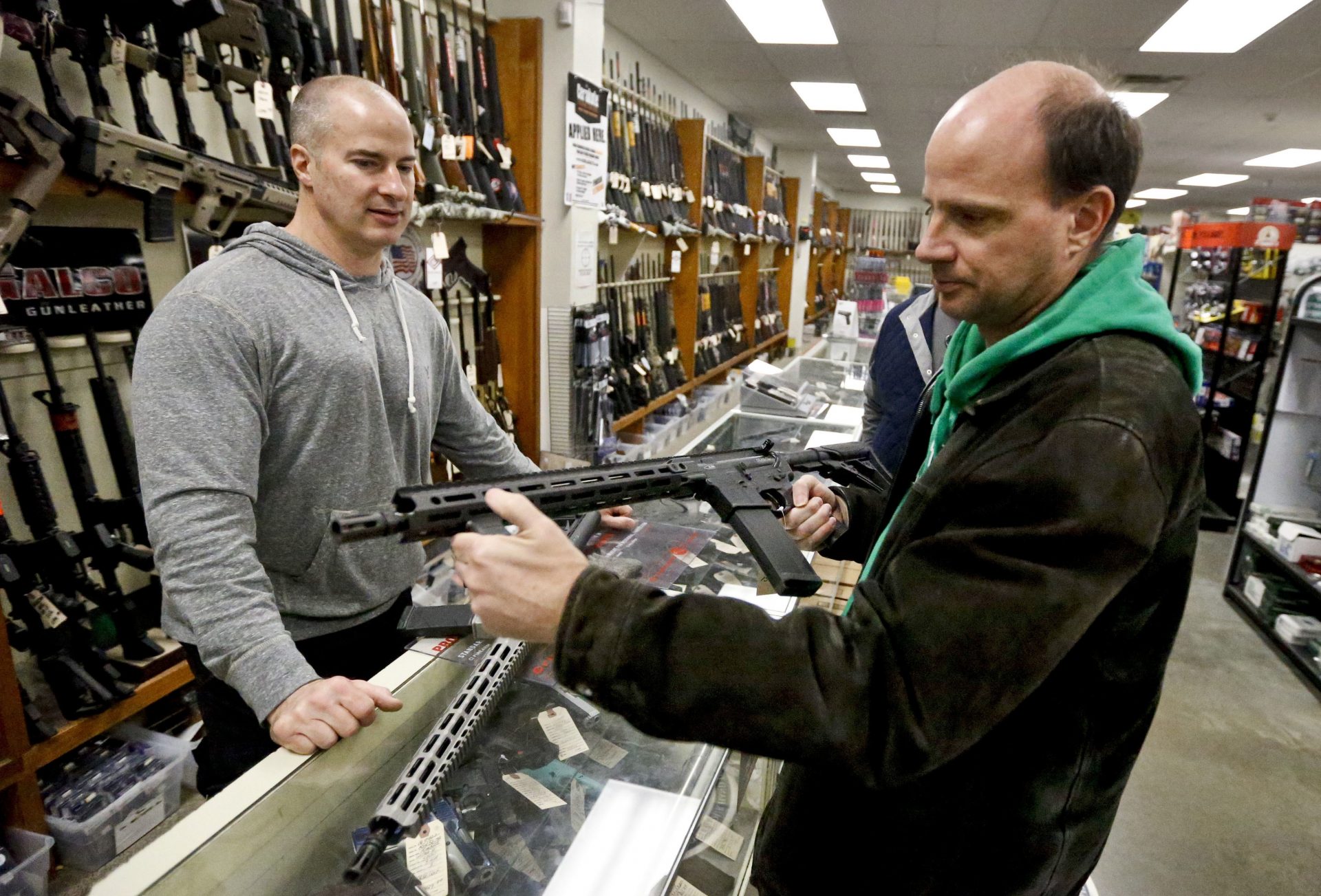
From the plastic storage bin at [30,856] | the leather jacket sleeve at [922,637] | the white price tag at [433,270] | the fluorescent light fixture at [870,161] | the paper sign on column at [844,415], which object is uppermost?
the fluorescent light fixture at [870,161]

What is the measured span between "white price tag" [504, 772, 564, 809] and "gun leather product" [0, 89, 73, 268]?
161 cm

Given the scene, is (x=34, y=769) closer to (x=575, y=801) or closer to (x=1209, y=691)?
(x=575, y=801)

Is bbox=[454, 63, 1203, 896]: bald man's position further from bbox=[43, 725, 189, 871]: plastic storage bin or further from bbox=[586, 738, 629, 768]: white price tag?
bbox=[43, 725, 189, 871]: plastic storage bin

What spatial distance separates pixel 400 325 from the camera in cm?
161

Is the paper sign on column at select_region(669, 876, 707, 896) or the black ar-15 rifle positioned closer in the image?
the black ar-15 rifle

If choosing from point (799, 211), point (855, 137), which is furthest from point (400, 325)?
point (799, 211)

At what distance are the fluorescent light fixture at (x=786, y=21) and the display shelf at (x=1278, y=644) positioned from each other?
4310 millimetres

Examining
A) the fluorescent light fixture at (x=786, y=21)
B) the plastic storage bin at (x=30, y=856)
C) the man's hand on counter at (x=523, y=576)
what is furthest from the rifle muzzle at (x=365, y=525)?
the fluorescent light fixture at (x=786, y=21)

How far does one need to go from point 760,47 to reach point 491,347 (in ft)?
10.9

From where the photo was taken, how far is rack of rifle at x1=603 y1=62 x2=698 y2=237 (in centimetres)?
457

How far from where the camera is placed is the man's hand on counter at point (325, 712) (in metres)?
1.05

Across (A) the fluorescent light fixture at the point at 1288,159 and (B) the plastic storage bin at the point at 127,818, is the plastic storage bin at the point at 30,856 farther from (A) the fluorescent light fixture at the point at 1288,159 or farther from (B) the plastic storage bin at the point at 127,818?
(A) the fluorescent light fixture at the point at 1288,159

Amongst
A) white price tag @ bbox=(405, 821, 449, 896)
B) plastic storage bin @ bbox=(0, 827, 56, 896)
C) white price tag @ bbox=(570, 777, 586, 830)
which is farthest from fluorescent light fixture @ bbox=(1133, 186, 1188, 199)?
plastic storage bin @ bbox=(0, 827, 56, 896)

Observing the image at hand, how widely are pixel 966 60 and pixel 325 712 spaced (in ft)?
18.9
